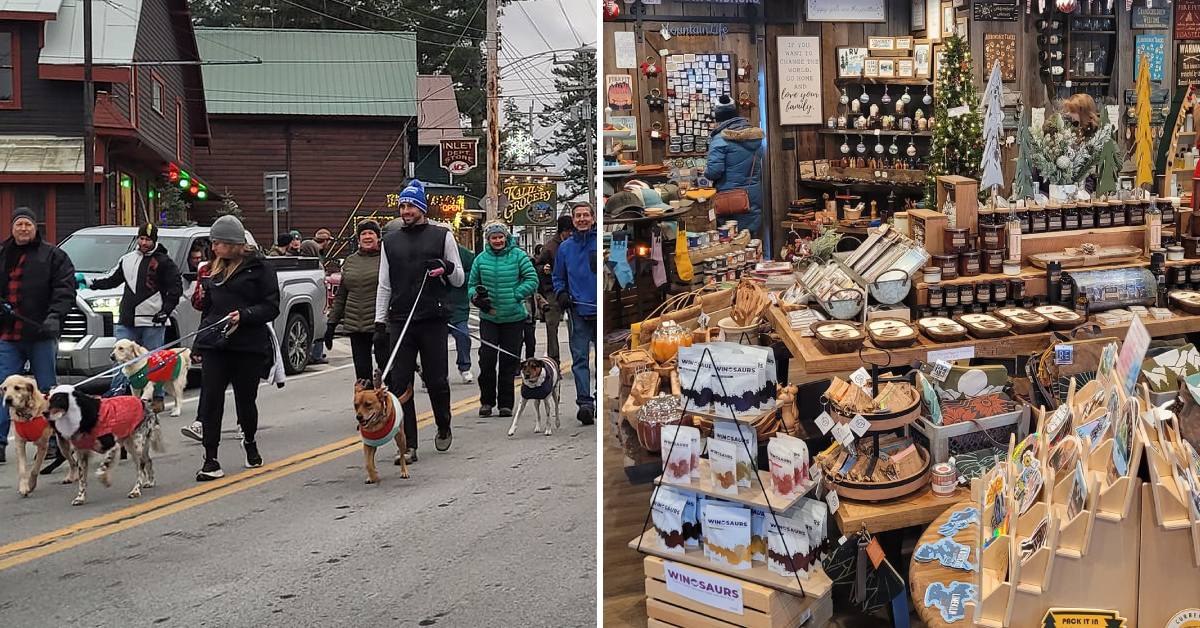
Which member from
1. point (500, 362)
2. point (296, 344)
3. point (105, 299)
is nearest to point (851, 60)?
point (500, 362)

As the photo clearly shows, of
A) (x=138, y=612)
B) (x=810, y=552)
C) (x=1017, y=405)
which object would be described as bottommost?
(x=138, y=612)

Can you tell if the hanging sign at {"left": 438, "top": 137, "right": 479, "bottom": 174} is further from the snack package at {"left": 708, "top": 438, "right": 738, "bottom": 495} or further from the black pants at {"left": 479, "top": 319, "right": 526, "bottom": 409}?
the snack package at {"left": 708, "top": 438, "right": 738, "bottom": 495}

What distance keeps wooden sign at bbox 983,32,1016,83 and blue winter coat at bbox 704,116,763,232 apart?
3.73ft

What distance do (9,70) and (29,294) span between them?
14.9ft

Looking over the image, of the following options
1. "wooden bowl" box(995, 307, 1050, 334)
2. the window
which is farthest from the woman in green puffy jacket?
the window

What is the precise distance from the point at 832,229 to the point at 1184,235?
167 cm

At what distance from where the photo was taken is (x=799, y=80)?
227 inches

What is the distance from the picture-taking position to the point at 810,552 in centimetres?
287

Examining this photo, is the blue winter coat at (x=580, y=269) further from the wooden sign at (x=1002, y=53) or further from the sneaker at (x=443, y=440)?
the wooden sign at (x=1002, y=53)

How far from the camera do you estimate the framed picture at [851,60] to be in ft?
18.8

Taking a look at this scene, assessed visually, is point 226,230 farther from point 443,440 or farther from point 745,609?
point 745,609

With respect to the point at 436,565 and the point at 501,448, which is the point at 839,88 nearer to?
the point at 501,448

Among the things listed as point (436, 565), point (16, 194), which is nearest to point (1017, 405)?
point (436, 565)

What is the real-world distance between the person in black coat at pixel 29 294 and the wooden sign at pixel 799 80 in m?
3.67
